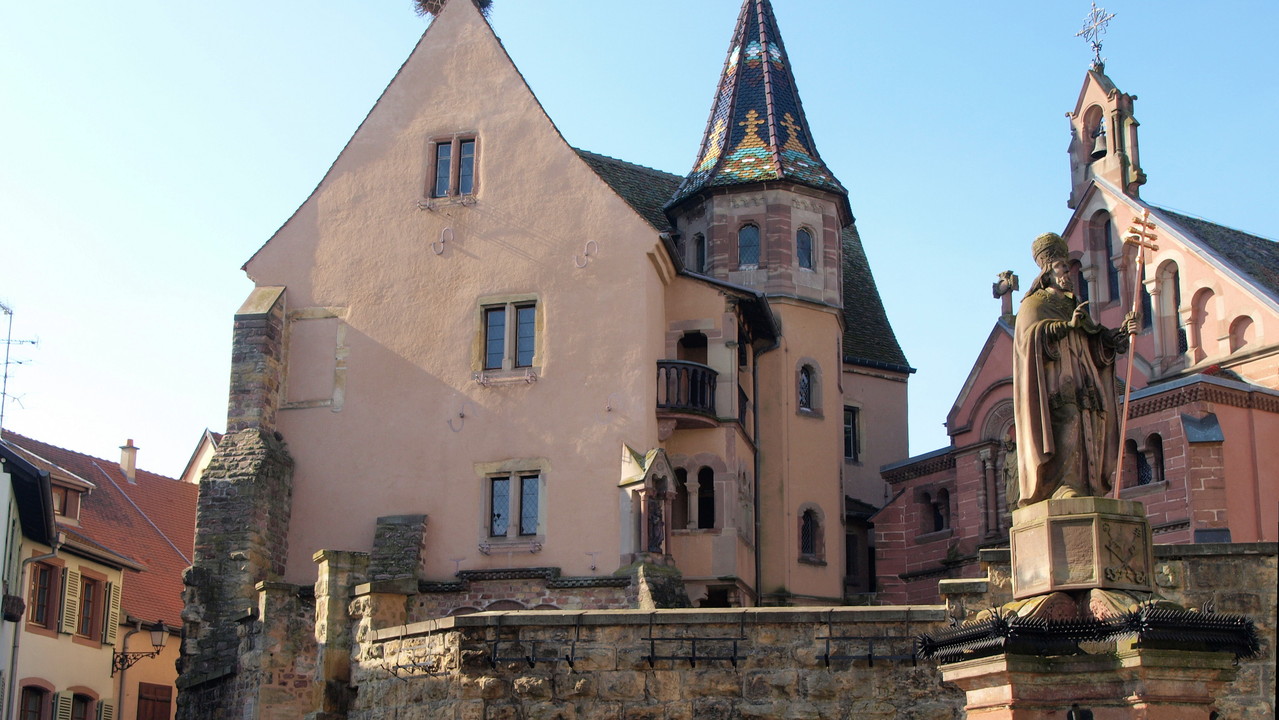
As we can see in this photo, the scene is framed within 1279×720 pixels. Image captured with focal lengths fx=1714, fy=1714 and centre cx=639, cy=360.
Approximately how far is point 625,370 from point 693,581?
4111 mm

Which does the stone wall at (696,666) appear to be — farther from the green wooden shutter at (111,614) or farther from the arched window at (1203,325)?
the green wooden shutter at (111,614)

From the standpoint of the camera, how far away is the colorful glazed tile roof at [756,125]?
35.8 metres

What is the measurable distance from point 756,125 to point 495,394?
946cm

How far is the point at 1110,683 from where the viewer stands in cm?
1227

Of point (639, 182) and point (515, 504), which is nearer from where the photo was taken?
point (515, 504)

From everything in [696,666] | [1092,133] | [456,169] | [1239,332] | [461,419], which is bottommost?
[696,666]

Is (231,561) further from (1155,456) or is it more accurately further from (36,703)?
(1155,456)

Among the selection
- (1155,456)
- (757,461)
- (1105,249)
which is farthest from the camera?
(1105,249)

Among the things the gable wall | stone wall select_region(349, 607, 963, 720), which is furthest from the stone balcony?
stone wall select_region(349, 607, 963, 720)

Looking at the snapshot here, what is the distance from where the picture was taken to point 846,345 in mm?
41562

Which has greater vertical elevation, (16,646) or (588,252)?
(588,252)

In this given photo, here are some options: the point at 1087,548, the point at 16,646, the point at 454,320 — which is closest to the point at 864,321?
the point at 454,320

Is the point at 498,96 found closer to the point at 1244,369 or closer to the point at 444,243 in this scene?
the point at 444,243

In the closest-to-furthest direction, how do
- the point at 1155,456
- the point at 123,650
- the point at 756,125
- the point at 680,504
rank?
the point at 1155,456 < the point at 680,504 < the point at 756,125 < the point at 123,650
